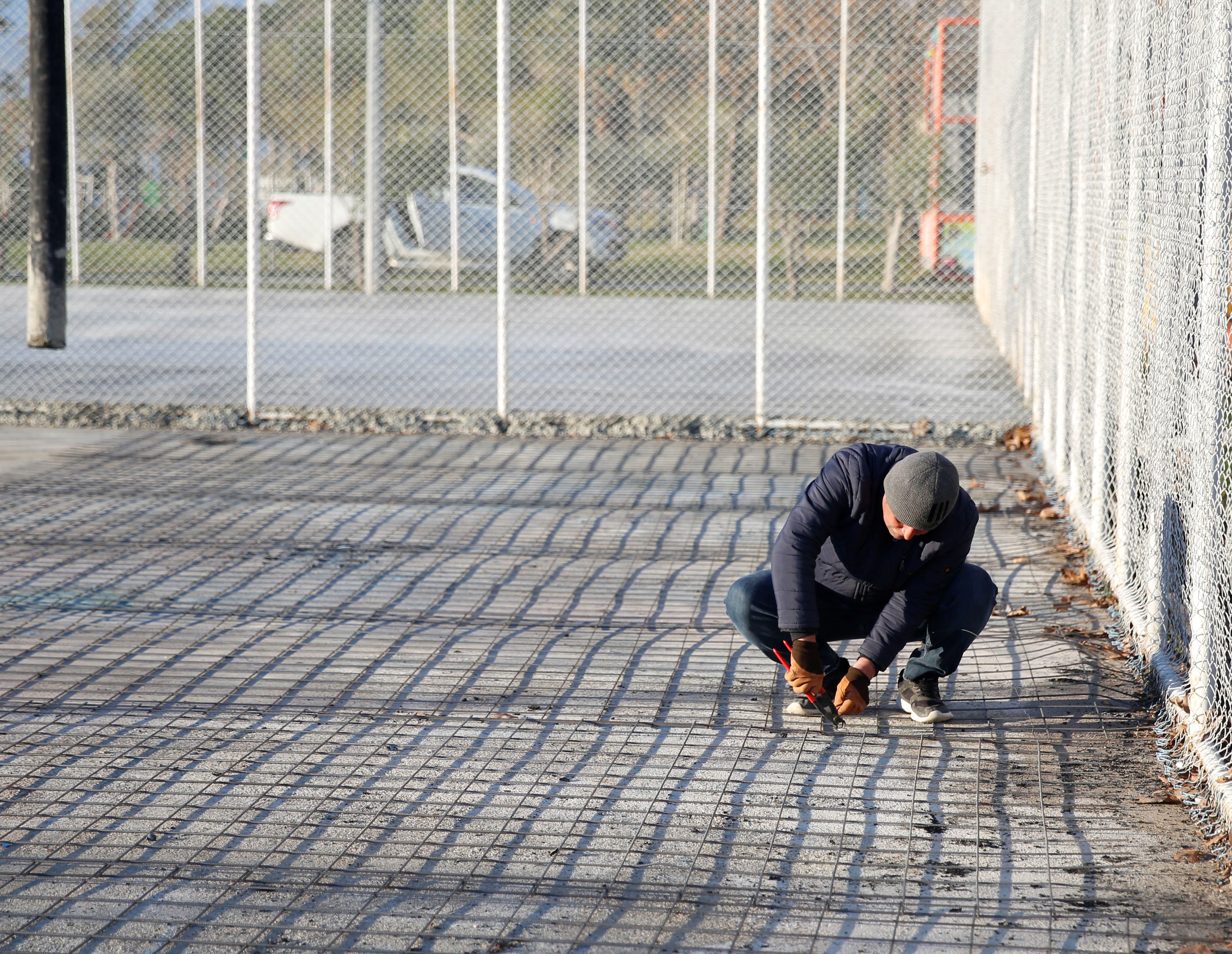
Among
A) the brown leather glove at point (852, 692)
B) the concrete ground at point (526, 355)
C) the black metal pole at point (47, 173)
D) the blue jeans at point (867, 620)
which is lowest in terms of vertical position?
the brown leather glove at point (852, 692)

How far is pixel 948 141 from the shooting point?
18531 millimetres

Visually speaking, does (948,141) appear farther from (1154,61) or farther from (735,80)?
(1154,61)

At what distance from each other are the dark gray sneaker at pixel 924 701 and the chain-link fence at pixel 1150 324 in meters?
0.69

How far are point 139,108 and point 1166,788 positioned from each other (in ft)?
59.5

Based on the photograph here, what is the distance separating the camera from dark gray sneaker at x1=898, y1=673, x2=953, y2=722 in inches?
175

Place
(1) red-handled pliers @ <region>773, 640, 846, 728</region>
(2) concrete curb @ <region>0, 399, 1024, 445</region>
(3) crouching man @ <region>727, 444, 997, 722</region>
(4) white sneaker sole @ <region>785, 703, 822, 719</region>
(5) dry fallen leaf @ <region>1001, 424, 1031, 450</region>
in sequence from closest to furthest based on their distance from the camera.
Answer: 1. (3) crouching man @ <region>727, 444, 997, 722</region>
2. (1) red-handled pliers @ <region>773, 640, 846, 728</region>
3. (4) white sneaker sole @ <region>785, 703, 822, 719</region>
4. (5) dry fallen leaf @ <region>1001, 424, 1031, 450</region>
5. (2) concrete curb @ <region>0, 399, 1024, 445</region>

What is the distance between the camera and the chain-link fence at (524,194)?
48.5 feet

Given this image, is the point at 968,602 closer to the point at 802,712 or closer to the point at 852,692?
the point at 852,692

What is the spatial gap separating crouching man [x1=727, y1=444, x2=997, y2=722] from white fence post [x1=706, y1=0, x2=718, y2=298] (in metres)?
11.9

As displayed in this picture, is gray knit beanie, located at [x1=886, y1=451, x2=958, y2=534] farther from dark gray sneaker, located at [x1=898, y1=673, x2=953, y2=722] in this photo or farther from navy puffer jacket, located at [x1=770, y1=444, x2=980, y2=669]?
dark gray sneaker, located at [x1=898, y1=673, x2=953, y2=722]

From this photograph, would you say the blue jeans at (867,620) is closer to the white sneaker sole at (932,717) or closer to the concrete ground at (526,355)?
the white sneaker sole at (932,717)

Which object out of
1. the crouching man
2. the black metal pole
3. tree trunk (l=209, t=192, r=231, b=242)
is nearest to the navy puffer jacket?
the crouching man

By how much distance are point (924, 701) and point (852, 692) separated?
0.30m

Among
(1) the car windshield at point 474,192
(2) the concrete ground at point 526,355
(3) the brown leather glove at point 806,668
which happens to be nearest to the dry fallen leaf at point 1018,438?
(2) the concrete ground at point 526,355
